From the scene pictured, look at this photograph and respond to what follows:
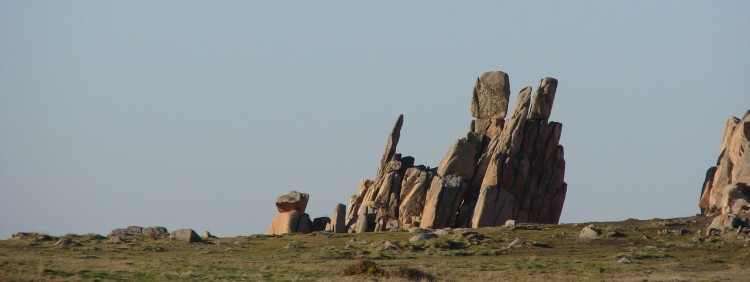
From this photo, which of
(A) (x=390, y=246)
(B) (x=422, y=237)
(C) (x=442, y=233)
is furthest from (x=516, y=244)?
(A) (x=390, y=246)

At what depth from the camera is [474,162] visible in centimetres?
11731

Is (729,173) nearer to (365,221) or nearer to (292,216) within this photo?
(365,221)

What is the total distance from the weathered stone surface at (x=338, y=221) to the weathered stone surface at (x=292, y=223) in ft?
7.65

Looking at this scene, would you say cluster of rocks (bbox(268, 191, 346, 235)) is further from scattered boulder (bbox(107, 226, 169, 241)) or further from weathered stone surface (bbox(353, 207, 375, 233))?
scattered boulder (bbox(107, 226, 169, 241))

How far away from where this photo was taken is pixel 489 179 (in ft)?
374

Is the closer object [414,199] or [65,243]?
[65,243]

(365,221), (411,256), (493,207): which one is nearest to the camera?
(411,256)

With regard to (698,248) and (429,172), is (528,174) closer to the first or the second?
(429,172)

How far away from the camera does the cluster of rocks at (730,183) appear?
96188 mm

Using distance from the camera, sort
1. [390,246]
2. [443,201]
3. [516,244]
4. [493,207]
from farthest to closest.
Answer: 1. [443,201]
2. [493,207]
3. [516,244]
4. [390,246]

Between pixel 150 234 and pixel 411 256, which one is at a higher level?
pixel 150 234

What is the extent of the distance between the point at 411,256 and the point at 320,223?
30183mm

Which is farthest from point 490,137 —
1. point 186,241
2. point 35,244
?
point 35,244

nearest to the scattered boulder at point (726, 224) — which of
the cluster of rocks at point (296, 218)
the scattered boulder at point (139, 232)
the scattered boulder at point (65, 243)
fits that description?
the cluster of rocks at point (296, 218)
